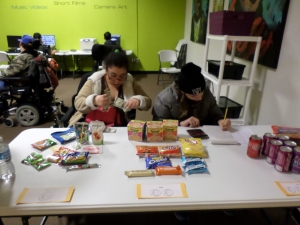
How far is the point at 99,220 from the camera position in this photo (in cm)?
164

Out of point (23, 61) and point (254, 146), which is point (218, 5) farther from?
point (254, 146)

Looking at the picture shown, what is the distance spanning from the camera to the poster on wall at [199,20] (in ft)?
14.5

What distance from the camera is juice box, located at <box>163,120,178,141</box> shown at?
1331mm

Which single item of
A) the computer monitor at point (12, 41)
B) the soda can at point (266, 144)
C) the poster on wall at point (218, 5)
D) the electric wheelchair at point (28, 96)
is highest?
the poster on wall at point (218, 5)

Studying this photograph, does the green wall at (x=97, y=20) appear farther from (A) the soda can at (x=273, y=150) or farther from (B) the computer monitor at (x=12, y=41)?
(A) the soda can at (x=273, y=150)

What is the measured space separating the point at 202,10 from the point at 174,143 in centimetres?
398

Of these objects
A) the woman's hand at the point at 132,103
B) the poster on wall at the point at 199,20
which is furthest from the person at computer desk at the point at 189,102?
the poster on wall at the point at 199,20

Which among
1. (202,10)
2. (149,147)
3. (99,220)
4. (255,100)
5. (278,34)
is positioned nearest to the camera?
(149,147)

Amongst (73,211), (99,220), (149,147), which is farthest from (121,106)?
(73,211)

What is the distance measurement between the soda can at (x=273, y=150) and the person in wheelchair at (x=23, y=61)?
2.98 meters

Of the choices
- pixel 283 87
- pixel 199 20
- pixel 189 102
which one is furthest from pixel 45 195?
pixel 199 20

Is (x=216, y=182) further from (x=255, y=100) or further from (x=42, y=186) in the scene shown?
(x=255, y=100)

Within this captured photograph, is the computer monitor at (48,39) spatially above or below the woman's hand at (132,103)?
above

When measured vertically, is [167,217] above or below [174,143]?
below
